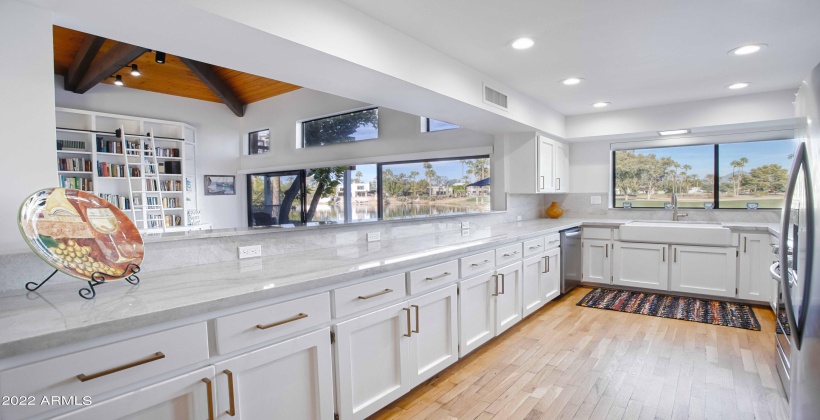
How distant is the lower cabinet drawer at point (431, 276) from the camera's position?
6.70ft

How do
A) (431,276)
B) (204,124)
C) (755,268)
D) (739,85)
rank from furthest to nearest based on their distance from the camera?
1. (204,124)
2. (755,268)
3. (739,85)
4. (431,276)

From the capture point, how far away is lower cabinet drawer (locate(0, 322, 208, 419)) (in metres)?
0.90

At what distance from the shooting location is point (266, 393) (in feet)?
4.57

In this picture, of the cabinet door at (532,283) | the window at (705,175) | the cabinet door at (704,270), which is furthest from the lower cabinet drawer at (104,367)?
the window at (705,175)

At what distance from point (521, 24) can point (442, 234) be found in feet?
5.52

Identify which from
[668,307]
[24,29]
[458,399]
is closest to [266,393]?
[458,399]

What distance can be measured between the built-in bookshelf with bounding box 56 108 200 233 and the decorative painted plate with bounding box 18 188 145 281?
465 cm

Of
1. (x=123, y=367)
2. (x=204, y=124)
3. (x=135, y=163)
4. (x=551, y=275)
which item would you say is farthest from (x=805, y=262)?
(x=204, y=124)

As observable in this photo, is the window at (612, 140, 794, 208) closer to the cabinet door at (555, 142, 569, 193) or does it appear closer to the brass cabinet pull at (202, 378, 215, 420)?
the cabinet door at (555, 142, 569, 193)

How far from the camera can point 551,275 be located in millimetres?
3863

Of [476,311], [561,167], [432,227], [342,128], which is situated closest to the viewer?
[476,311]

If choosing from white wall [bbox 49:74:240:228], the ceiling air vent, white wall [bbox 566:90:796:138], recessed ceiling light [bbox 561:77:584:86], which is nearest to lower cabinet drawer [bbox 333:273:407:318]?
the ceiling air vent

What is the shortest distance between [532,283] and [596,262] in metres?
1.56

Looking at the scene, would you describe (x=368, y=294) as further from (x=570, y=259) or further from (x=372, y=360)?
(x=570, y=259)
